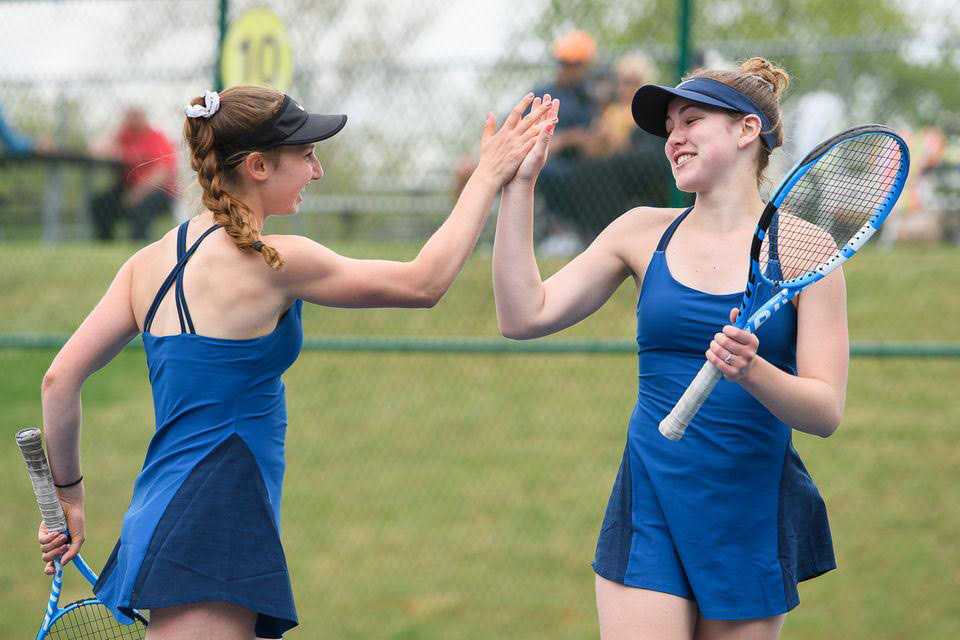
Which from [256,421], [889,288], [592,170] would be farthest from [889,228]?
[256,421]

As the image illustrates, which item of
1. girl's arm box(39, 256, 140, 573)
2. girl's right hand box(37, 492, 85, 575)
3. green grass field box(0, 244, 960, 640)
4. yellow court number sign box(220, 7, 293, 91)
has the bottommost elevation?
green grass field box(0, 244, 960, 640)

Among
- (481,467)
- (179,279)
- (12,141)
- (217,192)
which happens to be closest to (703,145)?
(217,192)

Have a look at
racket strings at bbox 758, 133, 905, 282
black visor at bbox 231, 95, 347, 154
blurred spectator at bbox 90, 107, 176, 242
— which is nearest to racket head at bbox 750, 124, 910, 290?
racket strings at bbox 758, 133, 905, 282

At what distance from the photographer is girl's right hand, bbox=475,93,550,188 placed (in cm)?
290

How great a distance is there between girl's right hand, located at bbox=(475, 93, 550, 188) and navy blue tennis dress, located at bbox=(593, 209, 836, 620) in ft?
1.38

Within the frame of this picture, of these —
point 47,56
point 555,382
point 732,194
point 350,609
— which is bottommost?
point 350,609

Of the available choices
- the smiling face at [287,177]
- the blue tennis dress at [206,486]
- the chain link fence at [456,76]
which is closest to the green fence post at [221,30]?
the chain link fence at [456,76]

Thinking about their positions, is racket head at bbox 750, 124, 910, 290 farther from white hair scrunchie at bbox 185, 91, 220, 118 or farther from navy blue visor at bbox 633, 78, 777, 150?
white hair scrunchie at bbox 185, 91, 220, 118

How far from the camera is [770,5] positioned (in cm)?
567

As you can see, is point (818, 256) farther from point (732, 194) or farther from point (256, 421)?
point (256, 421)

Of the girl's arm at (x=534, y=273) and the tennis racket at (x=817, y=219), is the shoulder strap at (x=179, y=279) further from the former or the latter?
the tennis racket at (x=817, y=219)

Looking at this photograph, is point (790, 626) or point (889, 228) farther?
point (889, 228)

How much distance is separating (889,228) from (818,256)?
4.95m

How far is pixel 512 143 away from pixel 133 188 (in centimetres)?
412
